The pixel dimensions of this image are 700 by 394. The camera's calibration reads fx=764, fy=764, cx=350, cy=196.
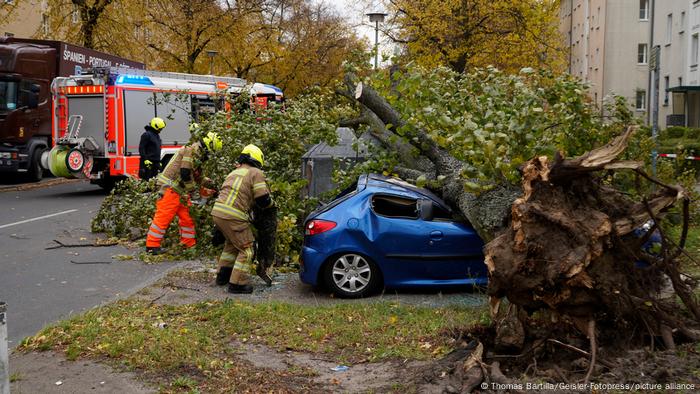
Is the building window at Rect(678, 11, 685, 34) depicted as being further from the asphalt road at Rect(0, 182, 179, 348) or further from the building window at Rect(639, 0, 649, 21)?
the asphalt road at Rect(0, 182, 179, 348)

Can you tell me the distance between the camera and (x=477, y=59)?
87.5ft

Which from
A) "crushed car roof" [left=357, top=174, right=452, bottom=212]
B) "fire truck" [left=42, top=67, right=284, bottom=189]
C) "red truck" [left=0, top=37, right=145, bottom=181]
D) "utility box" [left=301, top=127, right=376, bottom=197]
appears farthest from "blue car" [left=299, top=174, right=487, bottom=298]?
"red truck" [left=0, top=37, right=145, bottom=181]

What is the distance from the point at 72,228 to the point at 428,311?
7962 mm

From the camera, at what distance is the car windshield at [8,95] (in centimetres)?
1983

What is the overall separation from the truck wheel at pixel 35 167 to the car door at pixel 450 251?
609 inches

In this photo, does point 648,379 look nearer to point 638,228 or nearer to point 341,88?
point 638,228

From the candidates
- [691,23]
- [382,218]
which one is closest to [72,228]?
[382,218]

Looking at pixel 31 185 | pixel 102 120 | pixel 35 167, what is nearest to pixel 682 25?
pixel 102 120

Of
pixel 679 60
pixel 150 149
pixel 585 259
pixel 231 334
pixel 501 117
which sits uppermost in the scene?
pixel 679 60

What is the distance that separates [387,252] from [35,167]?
15.7 meters

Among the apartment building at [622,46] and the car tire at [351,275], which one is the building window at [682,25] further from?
the car tire at [351,275]

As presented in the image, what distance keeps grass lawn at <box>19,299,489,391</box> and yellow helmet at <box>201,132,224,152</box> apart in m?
3.48

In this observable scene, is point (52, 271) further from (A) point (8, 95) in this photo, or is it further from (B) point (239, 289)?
(A) point (8, 95)

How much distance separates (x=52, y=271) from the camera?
31.1ft
